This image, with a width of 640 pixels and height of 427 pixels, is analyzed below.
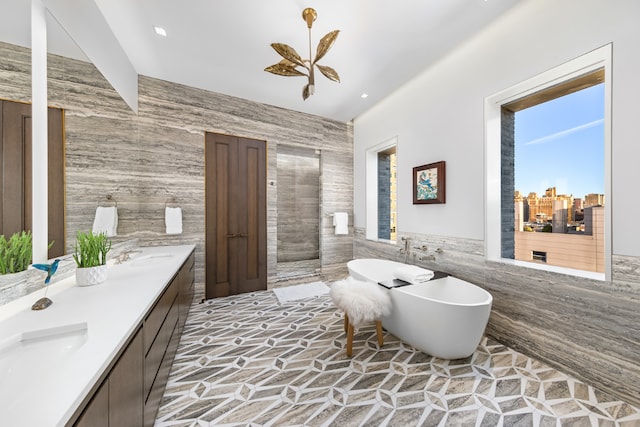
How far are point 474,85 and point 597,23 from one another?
0.86 m

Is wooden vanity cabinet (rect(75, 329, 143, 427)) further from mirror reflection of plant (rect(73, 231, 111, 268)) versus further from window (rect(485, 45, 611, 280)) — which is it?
window (rect(485, 45, 611, 280))

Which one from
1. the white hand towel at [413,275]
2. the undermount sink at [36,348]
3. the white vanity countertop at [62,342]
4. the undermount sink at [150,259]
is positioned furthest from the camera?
the white hand towel at [413,275]

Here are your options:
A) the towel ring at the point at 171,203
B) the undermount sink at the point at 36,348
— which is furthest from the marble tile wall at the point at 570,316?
the towel ring at the point at 171,203

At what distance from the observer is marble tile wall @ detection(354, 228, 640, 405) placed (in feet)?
5.13

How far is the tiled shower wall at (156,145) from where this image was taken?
1.72 m

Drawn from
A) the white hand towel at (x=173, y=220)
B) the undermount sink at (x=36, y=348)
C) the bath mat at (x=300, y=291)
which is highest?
the white hand towel at (x=173, y=220)

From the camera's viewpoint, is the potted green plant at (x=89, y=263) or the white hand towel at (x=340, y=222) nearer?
the potted green plant at (x=89, y=263)

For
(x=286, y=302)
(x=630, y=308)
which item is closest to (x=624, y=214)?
(x=630, y=308)

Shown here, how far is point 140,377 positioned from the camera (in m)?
1.13

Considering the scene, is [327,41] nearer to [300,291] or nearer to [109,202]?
[109,202]

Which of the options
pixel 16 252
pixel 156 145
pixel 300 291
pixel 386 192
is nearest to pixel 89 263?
pixel 16 252

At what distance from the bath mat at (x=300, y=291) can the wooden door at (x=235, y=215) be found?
0.36m

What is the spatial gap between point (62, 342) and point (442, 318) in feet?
7.01

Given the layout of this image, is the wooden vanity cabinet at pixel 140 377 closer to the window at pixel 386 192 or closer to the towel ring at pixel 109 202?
the towel ring at pixel 109 202
